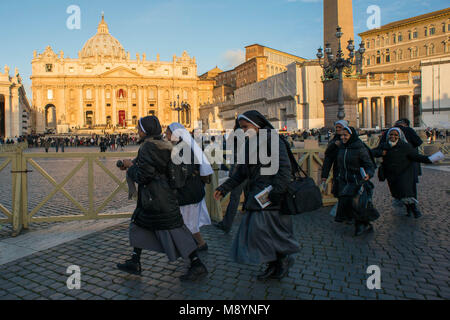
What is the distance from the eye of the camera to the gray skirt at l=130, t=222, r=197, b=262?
3561 millimetres

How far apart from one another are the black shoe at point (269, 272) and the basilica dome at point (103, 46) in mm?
100572

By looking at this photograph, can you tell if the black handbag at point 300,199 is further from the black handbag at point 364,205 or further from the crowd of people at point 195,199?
the black handbag at point 364,205

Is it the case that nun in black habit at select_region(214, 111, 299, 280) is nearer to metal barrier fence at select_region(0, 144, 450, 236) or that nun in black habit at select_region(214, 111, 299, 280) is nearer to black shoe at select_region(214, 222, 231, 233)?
black shoe at select_region(214, 222, 231, 233)

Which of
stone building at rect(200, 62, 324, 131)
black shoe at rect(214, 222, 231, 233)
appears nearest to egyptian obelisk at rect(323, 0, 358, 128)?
black shoe at rect(214, 222, 231, 233)

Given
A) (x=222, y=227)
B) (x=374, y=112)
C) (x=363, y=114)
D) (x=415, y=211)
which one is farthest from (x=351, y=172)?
(x=374, y=112)

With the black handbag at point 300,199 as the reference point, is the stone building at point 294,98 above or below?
above

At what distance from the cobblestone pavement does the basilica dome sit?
9932 cm

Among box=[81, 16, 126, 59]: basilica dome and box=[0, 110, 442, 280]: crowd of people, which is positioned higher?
box=[81, 16, 126, 59]: basilica dome

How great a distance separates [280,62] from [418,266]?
265 ft

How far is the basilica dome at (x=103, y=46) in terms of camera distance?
3841 inches

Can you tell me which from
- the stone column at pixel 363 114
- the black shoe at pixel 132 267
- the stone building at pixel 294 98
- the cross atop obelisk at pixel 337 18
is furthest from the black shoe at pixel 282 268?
the stone column at pixel 363 114

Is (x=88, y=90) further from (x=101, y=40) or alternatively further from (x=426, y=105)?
(x=426, y=105)

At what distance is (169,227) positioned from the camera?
11.7 feet
